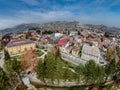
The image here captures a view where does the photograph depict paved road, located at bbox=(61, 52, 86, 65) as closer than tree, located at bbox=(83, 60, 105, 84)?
No

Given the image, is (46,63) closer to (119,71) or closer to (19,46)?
(119,71)

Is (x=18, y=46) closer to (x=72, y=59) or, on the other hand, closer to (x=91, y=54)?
(x=72, y=59)

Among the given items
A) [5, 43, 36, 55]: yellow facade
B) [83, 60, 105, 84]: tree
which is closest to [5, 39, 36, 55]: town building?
[5, 43, 36, 55]: yellow facade

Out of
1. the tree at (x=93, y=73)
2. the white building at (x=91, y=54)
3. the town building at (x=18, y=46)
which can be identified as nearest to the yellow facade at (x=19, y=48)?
the town building at (x=18, y=46)

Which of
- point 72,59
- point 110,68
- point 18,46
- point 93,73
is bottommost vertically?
point 72,59

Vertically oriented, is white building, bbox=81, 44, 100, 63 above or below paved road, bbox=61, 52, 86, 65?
above

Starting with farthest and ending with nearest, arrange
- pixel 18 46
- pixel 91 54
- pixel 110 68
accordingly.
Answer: pixel 18 46
pixel 91 54
pixel 110 68

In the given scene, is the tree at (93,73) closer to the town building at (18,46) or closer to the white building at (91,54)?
the white building at (91,54)

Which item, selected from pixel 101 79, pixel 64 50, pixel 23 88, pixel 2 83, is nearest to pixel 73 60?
pixel 64 50

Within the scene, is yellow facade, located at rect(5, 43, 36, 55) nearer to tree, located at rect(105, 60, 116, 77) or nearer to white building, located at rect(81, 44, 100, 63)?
white building, located at rect(81, 44, 100, 63)

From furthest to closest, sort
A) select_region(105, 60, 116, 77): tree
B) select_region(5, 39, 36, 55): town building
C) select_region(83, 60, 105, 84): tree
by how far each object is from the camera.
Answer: select_region(5, 39, 36, 55): town building < select_region(105, 60, 116, 77): tree < select_region(83, 60, 105, 84): tree

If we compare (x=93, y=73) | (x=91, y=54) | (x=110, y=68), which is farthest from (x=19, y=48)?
(x=110, y=68)
